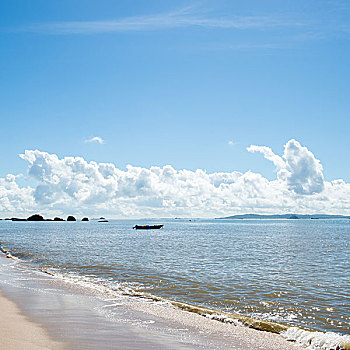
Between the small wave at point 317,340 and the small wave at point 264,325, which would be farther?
the small wave at point 264,325

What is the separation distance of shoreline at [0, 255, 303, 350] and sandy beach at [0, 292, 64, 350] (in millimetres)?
154

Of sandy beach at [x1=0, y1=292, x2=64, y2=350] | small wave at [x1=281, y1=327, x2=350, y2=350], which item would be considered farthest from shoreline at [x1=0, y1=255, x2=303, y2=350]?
small wave at [x1=281, y1=327, x2=350, y2=350]

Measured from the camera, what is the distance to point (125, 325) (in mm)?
12133

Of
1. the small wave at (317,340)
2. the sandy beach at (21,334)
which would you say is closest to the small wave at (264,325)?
the small wave at (317,340)

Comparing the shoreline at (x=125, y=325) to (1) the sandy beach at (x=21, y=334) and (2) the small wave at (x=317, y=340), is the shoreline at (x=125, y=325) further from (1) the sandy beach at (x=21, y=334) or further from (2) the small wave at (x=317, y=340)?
(2) the small wave at (x=317, y=340)

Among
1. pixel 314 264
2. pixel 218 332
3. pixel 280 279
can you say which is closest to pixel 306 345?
pixel 218 332

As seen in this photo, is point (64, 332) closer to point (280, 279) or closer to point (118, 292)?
point (118, 292)

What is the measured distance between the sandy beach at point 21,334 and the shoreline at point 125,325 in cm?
15

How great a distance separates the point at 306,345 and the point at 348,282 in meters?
14.0

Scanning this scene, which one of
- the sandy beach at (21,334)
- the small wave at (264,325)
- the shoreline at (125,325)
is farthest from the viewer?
the small wave at (264,325)

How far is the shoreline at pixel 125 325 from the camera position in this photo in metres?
10.1

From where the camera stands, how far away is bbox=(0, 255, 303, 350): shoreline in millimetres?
10141

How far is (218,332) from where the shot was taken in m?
11.8

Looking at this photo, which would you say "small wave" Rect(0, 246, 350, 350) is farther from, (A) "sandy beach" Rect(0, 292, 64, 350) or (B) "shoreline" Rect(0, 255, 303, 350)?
(A) "sandy beach" Rect(0, 292, 64, 350)
